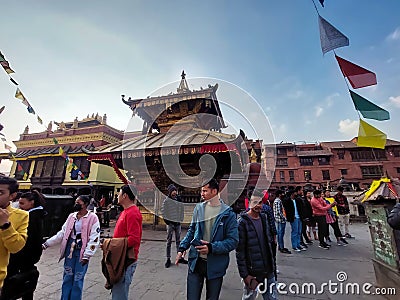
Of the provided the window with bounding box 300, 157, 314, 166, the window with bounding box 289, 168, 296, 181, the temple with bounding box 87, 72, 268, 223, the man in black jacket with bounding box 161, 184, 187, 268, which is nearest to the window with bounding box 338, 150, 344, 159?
the window with bounding box 300, 157, 314, 166

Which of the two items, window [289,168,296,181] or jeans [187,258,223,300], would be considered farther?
window [289,168,296,181]

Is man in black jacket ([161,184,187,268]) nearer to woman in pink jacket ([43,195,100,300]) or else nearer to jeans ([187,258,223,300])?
woman in pink jacket ([43,195,100,300])

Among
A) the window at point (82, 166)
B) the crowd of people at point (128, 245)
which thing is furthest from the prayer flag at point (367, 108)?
the window at point (82, 166)

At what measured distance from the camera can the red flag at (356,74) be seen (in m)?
3.36

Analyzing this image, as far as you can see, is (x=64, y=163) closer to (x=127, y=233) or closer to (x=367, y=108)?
(x=127, y=233)

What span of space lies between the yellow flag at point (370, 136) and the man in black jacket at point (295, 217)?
10.4 ft

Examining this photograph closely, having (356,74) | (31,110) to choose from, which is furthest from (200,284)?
(31,110)

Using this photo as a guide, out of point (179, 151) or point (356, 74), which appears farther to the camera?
point (179, 151)

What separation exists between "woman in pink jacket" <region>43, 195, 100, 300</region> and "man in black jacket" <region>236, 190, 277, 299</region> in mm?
2028

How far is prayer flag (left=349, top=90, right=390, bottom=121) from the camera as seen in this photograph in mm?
3230

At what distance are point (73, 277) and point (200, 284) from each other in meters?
1.89

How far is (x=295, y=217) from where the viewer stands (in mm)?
5852

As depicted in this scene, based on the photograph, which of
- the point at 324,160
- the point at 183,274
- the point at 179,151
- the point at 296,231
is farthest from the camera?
the point at 324,160

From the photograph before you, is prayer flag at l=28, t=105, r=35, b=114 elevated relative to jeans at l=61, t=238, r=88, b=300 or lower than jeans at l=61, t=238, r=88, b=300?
elevated
